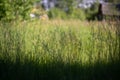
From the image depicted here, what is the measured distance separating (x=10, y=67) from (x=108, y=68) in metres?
1.75

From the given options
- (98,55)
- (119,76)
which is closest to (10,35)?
(98,55)

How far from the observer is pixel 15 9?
39.9ft

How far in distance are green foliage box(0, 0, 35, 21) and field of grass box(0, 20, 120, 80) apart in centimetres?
667

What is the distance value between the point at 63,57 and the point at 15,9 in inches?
307

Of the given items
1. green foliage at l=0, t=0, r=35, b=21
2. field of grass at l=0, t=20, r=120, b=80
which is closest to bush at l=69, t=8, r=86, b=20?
green foliage at l=0, t=0, r=35, b=21

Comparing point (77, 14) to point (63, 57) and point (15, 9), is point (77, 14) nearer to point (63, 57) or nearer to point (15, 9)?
point (15, 9)

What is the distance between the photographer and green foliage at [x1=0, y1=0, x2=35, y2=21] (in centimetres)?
1187

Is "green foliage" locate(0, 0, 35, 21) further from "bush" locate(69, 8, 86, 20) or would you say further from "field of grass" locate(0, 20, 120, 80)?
"bush" locate(69, 8, 86, 20)

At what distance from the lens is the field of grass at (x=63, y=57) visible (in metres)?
4.72

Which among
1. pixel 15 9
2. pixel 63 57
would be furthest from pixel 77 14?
pixel 63 57

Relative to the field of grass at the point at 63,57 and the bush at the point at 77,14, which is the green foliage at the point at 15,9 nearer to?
the field of grass at the point at 63,57

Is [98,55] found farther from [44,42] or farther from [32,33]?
[32,33]

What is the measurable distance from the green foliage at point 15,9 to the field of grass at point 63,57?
6673 mm

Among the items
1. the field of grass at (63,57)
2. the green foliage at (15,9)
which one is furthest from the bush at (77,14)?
the field of grass at (63,57)
